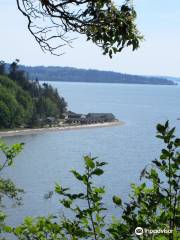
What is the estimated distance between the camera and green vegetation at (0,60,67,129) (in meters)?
46.1

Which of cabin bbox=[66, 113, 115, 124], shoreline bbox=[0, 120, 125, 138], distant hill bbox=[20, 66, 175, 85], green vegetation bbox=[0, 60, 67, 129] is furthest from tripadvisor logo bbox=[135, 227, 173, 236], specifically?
distant hill bbox=[20, 66, 175, 85]

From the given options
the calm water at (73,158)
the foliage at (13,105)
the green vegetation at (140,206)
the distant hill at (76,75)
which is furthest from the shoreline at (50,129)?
the distant hill at (76,75)

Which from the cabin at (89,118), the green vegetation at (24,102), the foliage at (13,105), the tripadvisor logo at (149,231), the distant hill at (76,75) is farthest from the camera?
the distant hill at (76,75)

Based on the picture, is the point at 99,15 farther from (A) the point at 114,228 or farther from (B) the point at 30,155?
(B) the point at 30,155

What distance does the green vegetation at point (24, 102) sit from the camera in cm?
4609

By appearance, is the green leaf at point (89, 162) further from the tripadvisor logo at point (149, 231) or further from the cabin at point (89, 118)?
the cabin at point (89, 118)

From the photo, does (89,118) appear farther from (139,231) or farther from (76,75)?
(76,75)

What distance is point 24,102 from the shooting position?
48625 millimetres

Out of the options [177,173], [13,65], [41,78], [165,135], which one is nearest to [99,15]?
[165,135]

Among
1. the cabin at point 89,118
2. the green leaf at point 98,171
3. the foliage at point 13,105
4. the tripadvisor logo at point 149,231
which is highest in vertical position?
the green leaf at point 98,171

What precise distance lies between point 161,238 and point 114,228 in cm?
20

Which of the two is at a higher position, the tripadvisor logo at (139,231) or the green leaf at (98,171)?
the green leaf at (98,171)

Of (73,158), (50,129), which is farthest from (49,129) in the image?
(73,158)

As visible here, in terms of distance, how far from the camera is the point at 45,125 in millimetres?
48438
